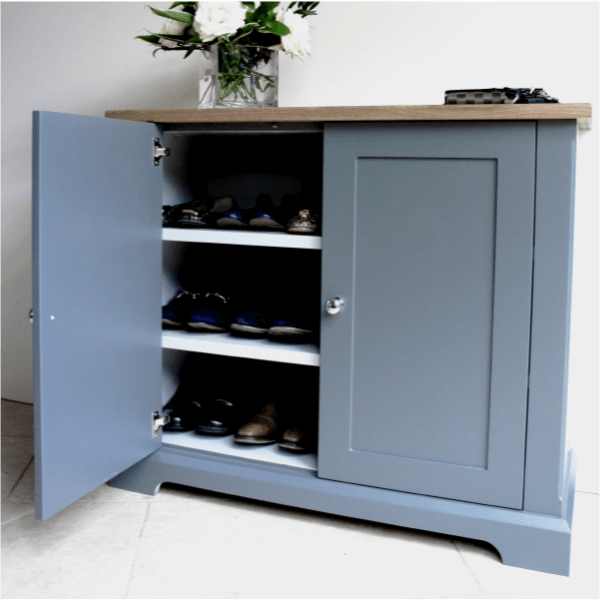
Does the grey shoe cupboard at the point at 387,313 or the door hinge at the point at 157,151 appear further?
the door hinge at the point at 157,151

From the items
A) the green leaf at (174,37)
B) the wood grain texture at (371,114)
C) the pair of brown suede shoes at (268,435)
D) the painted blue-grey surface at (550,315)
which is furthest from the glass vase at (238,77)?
the pair of brown suede shoes at (268,435)

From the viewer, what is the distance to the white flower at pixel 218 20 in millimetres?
1605

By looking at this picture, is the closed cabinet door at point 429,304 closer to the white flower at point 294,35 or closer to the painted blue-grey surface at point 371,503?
the painted blue-grey surface at point 371,503

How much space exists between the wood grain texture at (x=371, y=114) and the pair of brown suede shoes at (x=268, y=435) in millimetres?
801

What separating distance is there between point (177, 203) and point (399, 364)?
83 centimetres

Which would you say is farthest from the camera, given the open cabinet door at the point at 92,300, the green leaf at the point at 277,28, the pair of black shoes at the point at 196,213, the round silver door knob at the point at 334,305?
the pair of black shoes at the point at 196,213

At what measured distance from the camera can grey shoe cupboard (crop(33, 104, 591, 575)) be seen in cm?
136

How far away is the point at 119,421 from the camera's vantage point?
5.11ft

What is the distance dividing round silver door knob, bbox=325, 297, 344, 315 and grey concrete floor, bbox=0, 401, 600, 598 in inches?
21.3

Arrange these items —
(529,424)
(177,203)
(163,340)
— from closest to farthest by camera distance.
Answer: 1. (529,424)
2. (163,340)
3. (177,203)

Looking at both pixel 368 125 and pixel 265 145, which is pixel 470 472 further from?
pixel 265 145

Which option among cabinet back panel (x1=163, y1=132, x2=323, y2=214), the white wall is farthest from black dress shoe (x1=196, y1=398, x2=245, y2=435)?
the white wall

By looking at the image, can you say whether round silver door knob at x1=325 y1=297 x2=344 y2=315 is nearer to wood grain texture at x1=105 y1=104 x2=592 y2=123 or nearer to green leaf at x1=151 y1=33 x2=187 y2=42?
wood grain texture at x1=105 y1=104 x2=592 y2=123

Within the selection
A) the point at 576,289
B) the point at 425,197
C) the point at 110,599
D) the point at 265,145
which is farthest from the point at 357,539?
the point at 265,145
